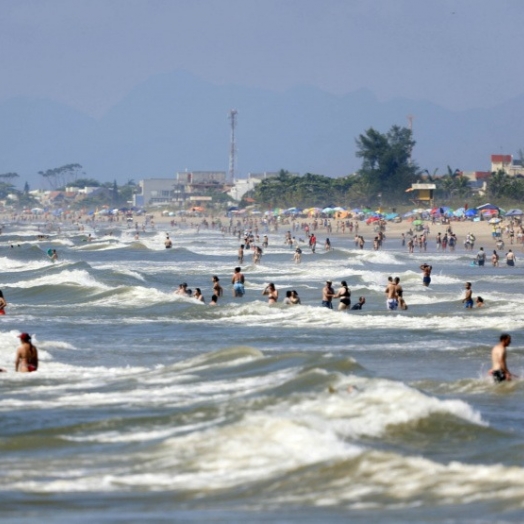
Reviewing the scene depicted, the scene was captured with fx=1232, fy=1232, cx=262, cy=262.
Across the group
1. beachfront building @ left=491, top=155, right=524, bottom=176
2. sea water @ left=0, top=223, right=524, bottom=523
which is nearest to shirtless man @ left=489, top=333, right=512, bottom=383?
sea water @ left=0, top=223, right=524, bottom=523

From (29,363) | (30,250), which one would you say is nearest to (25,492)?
(29,363)

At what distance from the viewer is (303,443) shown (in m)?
12.4

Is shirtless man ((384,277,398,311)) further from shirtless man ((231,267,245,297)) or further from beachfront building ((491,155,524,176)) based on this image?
beachfront building ((491,155,524,176))

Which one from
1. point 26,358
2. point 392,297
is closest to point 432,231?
point 392,297

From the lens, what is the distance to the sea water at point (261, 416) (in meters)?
10.7

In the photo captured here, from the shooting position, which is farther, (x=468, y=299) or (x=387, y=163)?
(x=387, y=163)

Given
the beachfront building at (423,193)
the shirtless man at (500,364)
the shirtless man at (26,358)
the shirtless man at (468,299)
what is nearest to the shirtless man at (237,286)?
the shirtless man at (468,299)

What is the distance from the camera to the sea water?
35.2ft

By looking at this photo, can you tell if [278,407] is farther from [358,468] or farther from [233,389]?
[358,468]

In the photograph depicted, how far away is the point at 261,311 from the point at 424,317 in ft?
12.8

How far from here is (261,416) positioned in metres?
13.6

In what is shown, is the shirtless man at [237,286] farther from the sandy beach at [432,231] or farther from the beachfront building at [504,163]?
the beachfront building at [504,163]

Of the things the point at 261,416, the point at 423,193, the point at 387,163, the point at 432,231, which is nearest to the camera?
the point at 261,416

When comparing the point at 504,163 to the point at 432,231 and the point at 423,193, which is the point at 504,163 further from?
the point at 432,231
